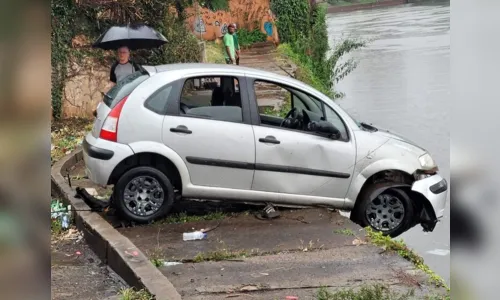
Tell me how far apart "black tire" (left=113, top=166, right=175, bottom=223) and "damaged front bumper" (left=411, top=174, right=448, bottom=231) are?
2.47 m

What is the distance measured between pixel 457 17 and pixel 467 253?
577 mm

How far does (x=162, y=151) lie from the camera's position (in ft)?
20.6

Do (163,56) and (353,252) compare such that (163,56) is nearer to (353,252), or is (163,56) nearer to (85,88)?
(85,88)

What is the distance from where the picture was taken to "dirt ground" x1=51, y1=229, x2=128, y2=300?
5.00 meters

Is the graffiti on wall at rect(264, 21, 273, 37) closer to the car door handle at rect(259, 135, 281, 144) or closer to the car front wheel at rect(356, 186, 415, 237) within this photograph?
the car front wheel at rect(356, 186, 415, 237)

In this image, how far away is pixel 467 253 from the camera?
5.30 feet

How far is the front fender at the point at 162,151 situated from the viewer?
6254 millimetres

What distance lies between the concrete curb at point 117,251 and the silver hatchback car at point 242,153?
1.18ft

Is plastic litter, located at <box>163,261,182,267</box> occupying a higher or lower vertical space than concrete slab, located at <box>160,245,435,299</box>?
higher

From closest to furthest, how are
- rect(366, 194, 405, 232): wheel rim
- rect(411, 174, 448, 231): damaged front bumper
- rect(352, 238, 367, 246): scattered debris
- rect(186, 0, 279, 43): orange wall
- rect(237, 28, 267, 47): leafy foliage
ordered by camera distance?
rect(352, 238, 367, 246): scattered debris < rect(411, 174, 448, 231): damaged front bumper < rect(366, 194, 405, 232): wheel rim < rect(186, 0, 279, 43): orange wall < rect(237, 28, 267, 47): leafy foliage

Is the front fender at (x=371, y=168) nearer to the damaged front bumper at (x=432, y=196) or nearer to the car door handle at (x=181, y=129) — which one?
Result: the damaged front bumper at (x=432, y=196)

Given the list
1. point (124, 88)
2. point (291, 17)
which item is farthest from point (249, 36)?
point (124, 88)

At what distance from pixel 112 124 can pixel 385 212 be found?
2927mm

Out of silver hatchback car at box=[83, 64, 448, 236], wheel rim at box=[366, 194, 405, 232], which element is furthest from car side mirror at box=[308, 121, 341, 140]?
wheel rim at box=[366, 194, 405, 232]
